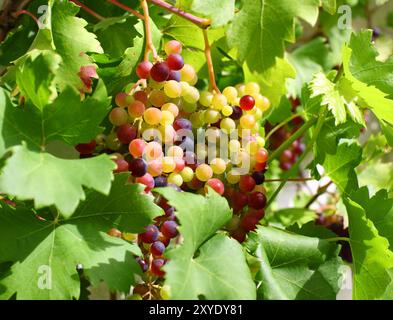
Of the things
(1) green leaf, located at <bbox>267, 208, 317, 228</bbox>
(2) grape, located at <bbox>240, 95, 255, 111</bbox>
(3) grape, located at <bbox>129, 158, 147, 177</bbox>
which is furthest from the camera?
(1) green leaf, located at <bbox>267, 208, 317, 228</bbox>

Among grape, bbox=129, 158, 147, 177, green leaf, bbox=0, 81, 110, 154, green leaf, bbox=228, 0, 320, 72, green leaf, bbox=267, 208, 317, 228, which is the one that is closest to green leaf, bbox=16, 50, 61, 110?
green leaf, bbox=0, 81, 110, 154

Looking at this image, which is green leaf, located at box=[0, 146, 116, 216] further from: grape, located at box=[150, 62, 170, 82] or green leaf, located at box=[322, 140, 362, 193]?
green leaf, located at box=[322, 140, 362, 193]

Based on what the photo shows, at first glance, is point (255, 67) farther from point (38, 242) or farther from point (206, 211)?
point (38, 242)

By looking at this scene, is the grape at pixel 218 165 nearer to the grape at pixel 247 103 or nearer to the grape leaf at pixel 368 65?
the grape at pixel 247 103

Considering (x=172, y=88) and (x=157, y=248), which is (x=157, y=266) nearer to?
(x=157, y=248)

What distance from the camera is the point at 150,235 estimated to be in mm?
694

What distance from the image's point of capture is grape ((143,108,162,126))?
0.71 metres

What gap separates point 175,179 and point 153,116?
3.0 inches

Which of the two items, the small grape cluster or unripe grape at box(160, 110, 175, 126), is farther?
the small grape cluster

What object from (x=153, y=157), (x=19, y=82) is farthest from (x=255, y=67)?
(x=19, y=82)

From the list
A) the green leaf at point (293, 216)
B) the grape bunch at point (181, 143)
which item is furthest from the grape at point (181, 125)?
the green leaf at point (293, 216)

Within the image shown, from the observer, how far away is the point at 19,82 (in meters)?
0.65

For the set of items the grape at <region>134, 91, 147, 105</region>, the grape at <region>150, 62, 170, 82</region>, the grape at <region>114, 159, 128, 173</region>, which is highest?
the grape at <region>150, 62, 170, 82</region>

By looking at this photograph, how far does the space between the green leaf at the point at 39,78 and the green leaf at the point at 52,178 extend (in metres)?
0.06
